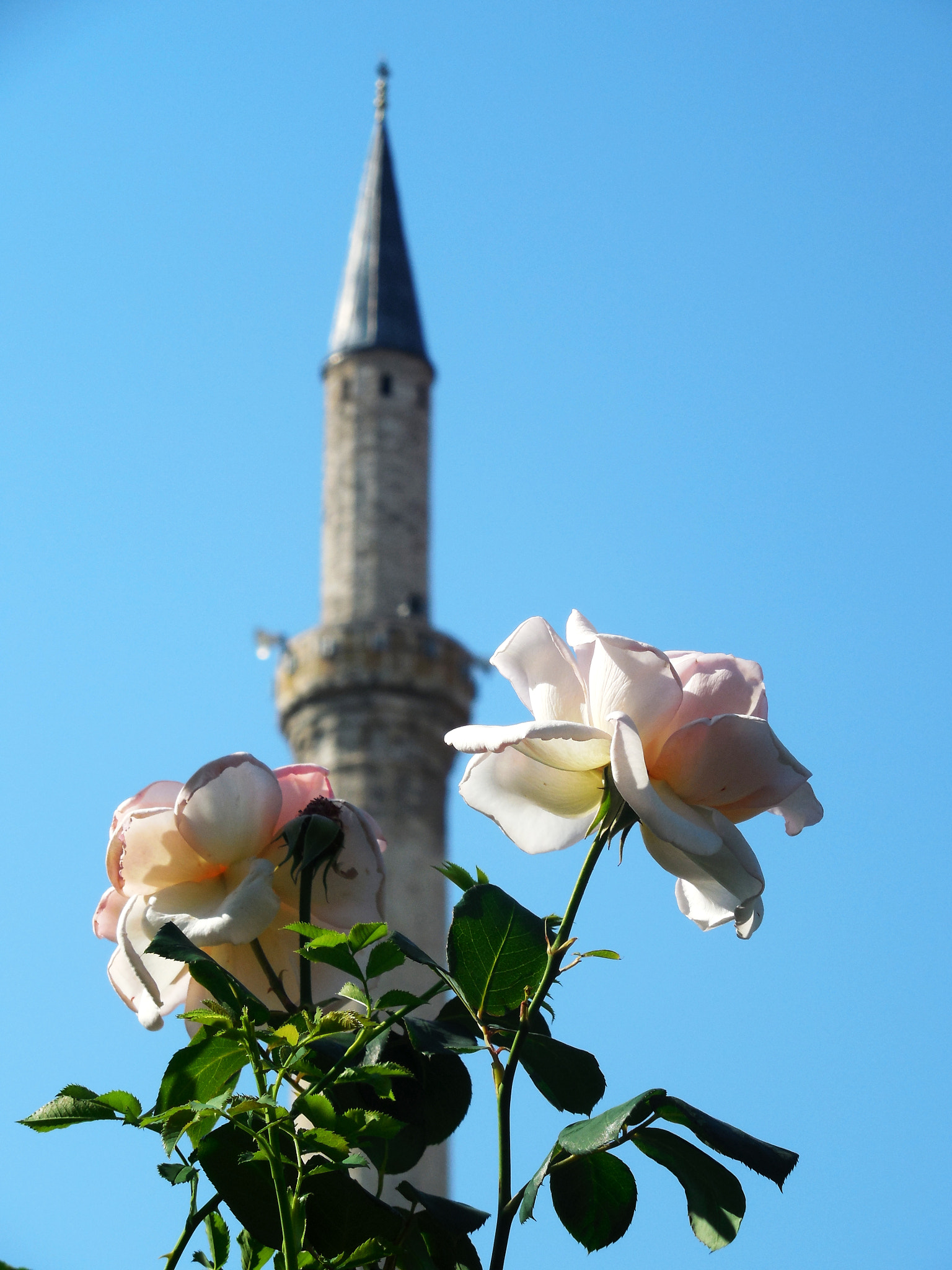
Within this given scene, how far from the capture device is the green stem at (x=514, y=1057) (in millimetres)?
745

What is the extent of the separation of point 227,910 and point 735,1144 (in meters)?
0.27

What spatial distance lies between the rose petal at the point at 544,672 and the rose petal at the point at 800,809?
11 cm

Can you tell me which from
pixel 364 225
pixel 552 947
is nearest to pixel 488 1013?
pixel 552 947

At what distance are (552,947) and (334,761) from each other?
51.6ft

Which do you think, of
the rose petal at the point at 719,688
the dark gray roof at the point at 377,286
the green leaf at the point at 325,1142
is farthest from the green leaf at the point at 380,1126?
the dark gray roof at the point at 377,286

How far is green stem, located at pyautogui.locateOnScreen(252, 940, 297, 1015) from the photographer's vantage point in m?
0.91

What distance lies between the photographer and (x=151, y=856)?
922mm

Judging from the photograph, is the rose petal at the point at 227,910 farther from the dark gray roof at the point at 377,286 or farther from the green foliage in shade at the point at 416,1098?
the dark gray roof at the point at 377,286

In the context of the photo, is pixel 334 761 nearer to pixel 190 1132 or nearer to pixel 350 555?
pixel 350 555

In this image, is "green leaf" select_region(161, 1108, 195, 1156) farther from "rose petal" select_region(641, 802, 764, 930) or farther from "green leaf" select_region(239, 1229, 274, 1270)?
"rose petal" select_region(641, 802, 764, 930)

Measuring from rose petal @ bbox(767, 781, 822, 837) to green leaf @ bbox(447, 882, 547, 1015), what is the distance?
0.13 metres

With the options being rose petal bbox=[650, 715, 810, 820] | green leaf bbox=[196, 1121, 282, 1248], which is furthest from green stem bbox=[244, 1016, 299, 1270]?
rose petal bbox=[650, 715, 810, 820]

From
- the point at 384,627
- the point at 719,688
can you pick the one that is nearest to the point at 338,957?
the point at 719,688

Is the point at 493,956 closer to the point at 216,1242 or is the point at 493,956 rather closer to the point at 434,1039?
the point at 434,1039
